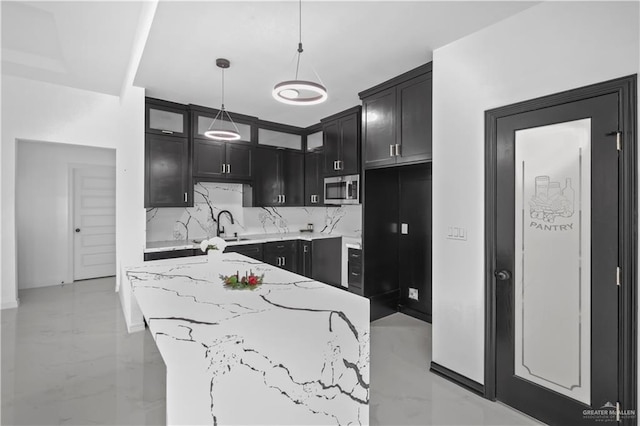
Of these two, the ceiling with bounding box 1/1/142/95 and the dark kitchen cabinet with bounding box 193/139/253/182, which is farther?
the dark kitchen cabinet with bounding box 193/139/253/182

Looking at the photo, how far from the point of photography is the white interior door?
5.12 meters

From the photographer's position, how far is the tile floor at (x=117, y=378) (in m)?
2.04

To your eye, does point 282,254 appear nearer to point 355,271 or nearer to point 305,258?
point 305,258

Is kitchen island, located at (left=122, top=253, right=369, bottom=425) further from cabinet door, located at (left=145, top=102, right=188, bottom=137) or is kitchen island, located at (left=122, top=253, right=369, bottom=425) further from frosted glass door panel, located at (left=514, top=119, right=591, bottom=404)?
cabinet door, located at (left=145, top=102, right=188, bottom=137)

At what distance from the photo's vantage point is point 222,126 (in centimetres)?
451

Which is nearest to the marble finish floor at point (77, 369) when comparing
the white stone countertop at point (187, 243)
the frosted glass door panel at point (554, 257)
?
the white stone countertop at point (187, 243)

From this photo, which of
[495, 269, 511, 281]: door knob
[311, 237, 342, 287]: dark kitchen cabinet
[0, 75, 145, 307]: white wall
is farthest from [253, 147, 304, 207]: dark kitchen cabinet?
[495, 269, 511, 281]: door knob

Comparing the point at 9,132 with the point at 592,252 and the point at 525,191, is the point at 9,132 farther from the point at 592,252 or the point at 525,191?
the point at 592,252

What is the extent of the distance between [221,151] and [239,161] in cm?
31

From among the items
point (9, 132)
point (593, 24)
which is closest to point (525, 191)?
point (593, 24)

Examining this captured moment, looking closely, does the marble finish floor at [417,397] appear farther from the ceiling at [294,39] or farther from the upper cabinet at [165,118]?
the upper cabinet at [165,118]

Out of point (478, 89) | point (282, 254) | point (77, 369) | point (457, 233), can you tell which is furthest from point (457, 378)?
point (77, 369)

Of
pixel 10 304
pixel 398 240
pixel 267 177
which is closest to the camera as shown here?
pixel 10 304

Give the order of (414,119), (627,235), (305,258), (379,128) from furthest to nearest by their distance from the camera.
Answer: (305,258), (379,128), (414,119), (627,235)
